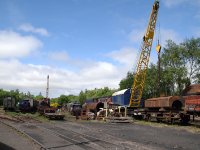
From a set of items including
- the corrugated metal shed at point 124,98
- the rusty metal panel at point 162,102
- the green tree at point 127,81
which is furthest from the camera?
the green tree at point 127,81

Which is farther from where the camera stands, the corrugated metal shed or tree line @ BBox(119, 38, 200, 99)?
tree line @ BBox(119, 38, 200, 99)

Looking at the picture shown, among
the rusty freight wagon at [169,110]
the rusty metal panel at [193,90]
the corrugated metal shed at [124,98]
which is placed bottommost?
the rusty freight wagon at [169,110]

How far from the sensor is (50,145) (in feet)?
48.6

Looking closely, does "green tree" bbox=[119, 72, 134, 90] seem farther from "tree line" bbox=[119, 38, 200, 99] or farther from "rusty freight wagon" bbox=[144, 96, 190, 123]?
"rusty freight wagon" bbox=[144, 96, 190, 123]

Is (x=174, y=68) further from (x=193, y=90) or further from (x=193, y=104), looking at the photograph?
(x=193, y=104)

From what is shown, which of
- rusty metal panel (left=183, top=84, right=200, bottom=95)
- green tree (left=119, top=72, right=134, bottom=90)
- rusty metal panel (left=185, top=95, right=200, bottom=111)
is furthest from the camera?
green tree (left=119, top=72, right=134, bottom=90)

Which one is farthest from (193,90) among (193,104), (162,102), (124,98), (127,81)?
(127,81)

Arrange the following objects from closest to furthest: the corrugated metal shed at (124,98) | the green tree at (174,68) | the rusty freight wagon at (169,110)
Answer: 1. the rusty freight wagon at (169,110)
2. the corrugated metal shed at (124,98)
3. the green tree at (174,68)

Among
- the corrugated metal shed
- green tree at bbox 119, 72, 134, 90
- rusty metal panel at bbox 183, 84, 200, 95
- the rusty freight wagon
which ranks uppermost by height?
green tree at bbox 119, 72, 134, 90

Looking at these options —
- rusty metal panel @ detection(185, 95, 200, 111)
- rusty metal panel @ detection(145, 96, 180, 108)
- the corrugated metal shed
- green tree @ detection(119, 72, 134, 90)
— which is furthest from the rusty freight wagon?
green tree @ detection(119, 72, 134, 90)

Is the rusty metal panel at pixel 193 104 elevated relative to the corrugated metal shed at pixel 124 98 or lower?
lower

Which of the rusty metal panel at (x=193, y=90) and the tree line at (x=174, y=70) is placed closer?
the rusty metal panel at (x=193, y=90)

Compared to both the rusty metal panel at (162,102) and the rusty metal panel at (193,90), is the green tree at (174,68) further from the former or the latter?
the rusty metal panel at (162,102)

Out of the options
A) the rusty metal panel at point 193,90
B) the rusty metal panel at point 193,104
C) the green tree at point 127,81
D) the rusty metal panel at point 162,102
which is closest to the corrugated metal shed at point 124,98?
the rusty metal panel at point 162,102
